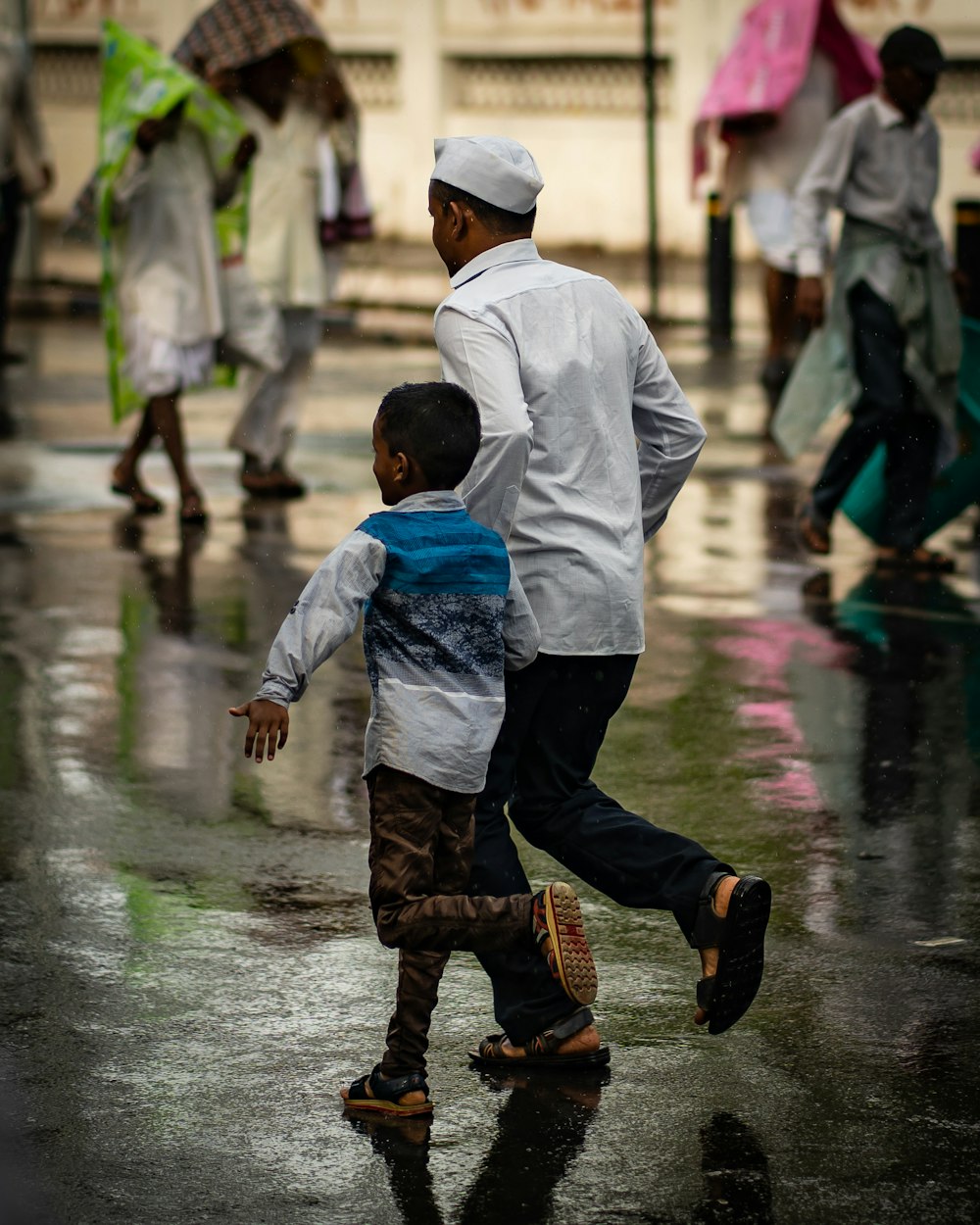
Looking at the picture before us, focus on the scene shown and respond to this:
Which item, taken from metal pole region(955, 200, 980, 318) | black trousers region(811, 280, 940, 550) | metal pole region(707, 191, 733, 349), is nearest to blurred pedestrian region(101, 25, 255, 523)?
black trousers region(811, 280, 940, 550)

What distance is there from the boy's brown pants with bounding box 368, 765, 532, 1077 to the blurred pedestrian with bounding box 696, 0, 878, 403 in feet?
35.9

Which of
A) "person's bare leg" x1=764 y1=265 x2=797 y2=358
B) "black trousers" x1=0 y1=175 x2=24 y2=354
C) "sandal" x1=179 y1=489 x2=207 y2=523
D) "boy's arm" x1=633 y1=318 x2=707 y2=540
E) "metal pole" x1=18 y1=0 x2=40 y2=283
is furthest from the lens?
"metal pole" x1=18 y1=0 x2=40 y2=283

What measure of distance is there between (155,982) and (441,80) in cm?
2143

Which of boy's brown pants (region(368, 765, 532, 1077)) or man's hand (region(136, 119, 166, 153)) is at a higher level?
man's hand (region(136, 119, 166, 153))

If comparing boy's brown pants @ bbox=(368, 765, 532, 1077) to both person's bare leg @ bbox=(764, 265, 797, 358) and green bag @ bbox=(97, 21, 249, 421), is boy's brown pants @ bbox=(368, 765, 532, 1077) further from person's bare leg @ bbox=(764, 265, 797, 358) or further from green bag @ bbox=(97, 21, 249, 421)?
person's bare leg @ bbox=(764, 265, 797, 358)

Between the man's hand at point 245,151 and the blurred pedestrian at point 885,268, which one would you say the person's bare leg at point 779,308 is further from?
the blurred pedestrian at point 885,268

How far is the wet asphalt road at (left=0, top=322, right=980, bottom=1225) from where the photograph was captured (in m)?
4.18

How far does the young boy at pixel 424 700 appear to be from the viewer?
4.38m

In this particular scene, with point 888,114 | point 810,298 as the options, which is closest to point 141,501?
point 810,298

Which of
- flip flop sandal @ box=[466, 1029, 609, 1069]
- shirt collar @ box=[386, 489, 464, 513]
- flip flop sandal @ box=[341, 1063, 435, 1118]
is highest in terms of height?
shirt collar @ box=[386, 489, 464, 513]

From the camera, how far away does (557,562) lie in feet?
15.5

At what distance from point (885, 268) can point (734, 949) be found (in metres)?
5.36

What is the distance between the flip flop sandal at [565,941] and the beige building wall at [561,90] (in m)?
18.2

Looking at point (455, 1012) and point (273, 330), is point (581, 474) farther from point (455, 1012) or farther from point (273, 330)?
point (273, 330)
